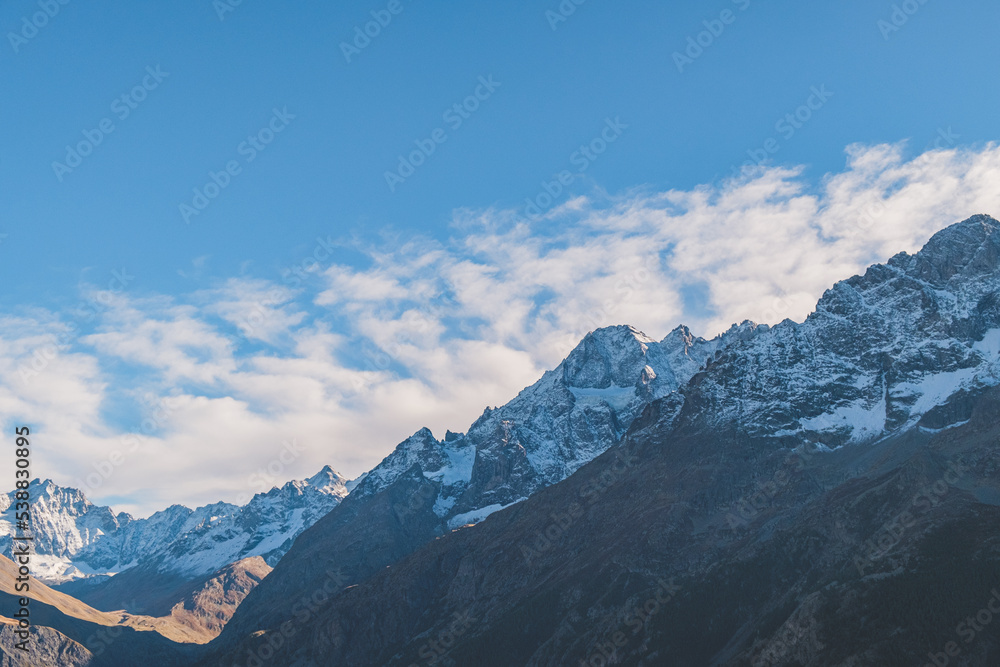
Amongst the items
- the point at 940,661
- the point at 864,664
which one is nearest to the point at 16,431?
the point at 864,664

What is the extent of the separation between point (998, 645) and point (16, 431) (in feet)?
670

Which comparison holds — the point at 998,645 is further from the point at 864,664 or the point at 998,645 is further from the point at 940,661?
the point at 864,664

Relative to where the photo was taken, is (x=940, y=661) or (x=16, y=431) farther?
(x=940, y=661)

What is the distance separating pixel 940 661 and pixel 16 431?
193808 mm

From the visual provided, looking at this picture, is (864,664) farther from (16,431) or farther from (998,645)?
(16,431)

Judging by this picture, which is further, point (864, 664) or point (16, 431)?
point (864, 664)

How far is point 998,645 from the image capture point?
635 ft

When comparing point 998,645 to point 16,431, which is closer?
point 16,431

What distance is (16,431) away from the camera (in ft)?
534

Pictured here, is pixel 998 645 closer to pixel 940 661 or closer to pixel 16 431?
pixel 940 661

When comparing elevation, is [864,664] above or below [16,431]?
below

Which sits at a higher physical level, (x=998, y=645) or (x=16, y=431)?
(x=16, y=431)

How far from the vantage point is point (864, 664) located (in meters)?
199

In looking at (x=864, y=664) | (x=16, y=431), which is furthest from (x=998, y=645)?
(x=16, y=431)
